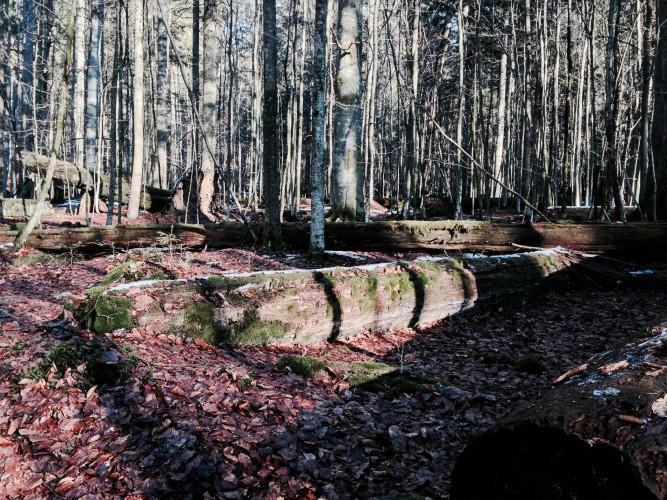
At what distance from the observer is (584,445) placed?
2035 millimetres

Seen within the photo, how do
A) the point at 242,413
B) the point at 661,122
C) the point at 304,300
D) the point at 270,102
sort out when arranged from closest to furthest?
the point at 242,413
the point at 304,300
the point at 270,102
the point at 661,122

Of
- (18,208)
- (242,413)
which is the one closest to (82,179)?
(18,208)

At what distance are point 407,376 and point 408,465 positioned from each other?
1.46 m

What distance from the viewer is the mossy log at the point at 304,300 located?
5.01 m

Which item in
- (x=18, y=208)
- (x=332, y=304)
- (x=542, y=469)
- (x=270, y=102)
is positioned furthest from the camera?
(x=18, y=208)

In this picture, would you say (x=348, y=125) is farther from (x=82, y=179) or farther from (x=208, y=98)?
(x=82, y=179)

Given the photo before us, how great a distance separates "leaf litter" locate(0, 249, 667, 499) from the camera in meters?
2.92

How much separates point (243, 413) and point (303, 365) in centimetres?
111

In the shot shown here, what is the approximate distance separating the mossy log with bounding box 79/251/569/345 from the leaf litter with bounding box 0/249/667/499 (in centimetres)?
21

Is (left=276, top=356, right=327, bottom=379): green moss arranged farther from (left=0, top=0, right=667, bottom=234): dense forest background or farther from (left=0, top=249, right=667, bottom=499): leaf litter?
(left=0, top=0, right=667, bottom=234): dense forest background

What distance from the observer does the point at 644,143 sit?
997 cm

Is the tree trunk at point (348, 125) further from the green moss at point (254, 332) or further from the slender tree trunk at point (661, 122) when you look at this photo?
the slender tree trunk at point (661, 122)

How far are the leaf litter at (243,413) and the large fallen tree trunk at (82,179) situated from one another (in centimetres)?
1040

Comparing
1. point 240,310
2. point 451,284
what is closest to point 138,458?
point 240,310
